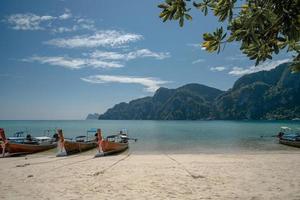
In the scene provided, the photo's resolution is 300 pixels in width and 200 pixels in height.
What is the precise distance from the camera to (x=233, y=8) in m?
4.27

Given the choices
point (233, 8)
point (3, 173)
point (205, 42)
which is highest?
point (233, 8)

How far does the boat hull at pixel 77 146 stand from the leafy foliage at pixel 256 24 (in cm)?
2486

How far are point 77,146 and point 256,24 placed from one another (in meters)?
28.1

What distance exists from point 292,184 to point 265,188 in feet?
4.96

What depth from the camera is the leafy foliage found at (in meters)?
3.80

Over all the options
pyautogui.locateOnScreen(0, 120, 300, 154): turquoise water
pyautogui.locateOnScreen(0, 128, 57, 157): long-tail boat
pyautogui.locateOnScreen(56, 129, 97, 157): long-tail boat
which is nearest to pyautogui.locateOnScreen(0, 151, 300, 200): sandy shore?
pyautogui.locateOnScreen(56, 129, 97, 157): long-tail boat

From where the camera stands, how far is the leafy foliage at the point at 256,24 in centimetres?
380

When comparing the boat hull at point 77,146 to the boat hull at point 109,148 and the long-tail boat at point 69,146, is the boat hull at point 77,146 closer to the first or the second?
the long-tail boat at point 69,146

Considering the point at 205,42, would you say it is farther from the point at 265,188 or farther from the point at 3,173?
the point at 3,173

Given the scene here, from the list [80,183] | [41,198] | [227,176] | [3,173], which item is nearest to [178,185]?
[227,176]

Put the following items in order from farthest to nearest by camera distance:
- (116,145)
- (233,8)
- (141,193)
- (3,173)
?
(116,145) → (3,173) → (141,193) → (233,8)

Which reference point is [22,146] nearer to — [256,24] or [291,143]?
[256,24]

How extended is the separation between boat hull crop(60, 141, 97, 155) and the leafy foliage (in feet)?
81.6

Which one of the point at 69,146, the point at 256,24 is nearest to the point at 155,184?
the point at 256,24
